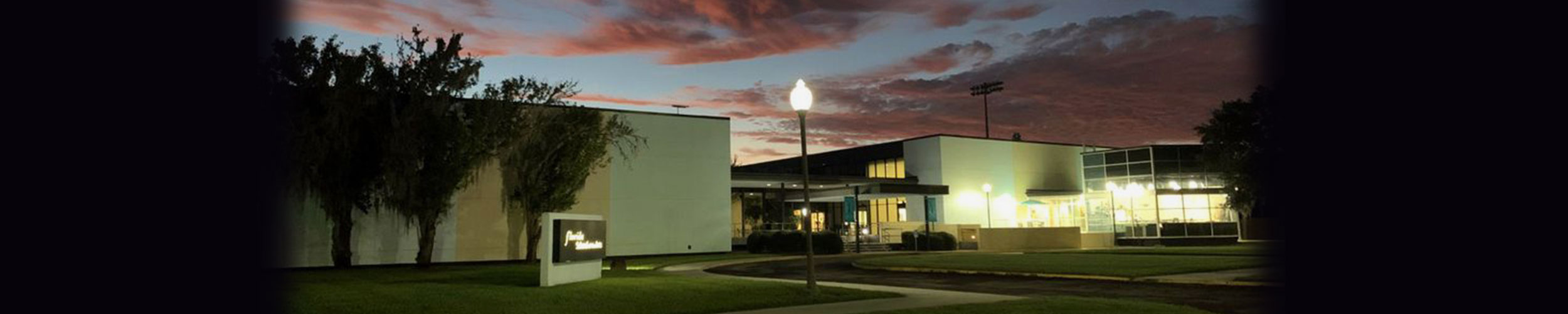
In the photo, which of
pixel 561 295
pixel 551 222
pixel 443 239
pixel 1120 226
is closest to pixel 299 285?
pixel 551 222

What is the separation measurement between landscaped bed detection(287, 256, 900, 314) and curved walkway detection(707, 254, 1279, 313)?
2681mm

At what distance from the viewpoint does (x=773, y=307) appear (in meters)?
12.7

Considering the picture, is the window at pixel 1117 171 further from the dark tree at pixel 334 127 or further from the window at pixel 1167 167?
the dark tree at pixel 334 127

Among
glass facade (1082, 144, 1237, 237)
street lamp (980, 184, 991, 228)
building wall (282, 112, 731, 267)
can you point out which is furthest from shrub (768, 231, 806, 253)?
glass facade (1082, 144, 1237, 237)

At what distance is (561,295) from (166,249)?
11.0 meters

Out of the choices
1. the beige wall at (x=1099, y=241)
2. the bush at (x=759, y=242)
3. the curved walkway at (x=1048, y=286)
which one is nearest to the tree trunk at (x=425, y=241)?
the curved walkway at (x=1048, y=286)

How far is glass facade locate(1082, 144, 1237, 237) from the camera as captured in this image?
45094 millimetres

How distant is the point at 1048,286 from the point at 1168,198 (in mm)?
31966

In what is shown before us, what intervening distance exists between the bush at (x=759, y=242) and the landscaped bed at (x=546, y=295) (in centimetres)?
1762

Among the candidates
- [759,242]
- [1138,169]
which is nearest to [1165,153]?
[1138,169]

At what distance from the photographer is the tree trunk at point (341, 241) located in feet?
87.2

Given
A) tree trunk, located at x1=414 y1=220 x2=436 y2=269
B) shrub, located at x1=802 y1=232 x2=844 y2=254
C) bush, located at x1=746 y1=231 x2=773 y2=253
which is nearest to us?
tree trunk, located at x1=414 y1=220 x2=436 y2=269

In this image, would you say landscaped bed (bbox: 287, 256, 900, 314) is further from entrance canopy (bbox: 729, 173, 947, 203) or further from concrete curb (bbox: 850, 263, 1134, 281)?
entrance canopy (bbox: 729, 173, 947, 203)

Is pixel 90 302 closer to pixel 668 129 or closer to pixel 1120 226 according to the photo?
pixel 668 129
